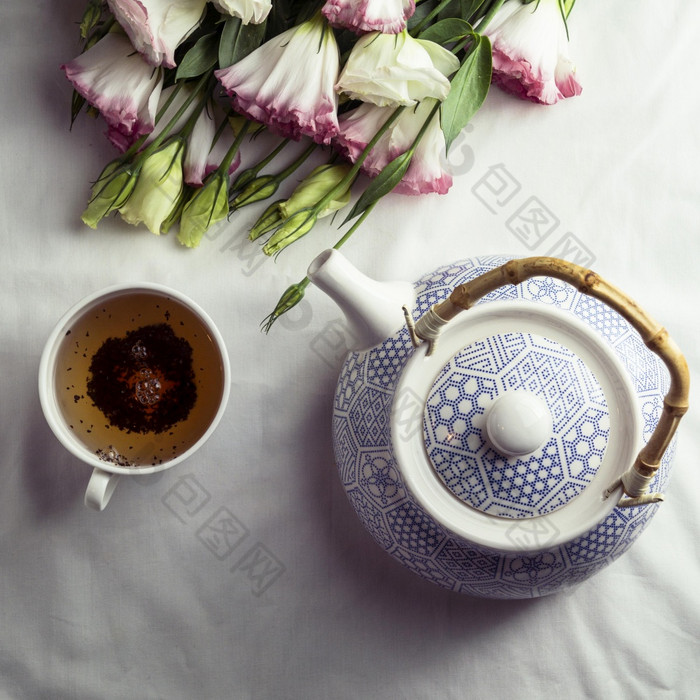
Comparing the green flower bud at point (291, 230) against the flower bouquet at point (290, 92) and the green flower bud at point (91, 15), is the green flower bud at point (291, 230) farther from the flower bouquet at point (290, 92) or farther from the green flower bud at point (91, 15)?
the green flower bud at point (91, 15)

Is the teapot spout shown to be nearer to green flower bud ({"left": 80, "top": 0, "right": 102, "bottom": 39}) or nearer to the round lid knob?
the round lid knob

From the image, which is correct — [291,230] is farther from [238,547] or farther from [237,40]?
[238,547]

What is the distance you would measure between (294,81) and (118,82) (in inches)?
5.9

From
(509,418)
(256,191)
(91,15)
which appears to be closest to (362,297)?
(509,418)

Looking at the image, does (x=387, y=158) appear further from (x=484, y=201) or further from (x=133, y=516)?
(x=133, y=516)

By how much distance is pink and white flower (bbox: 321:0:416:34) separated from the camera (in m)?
0.52

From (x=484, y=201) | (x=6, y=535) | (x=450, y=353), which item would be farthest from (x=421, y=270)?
(x=6, y=535)

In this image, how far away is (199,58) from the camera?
0.60 metres

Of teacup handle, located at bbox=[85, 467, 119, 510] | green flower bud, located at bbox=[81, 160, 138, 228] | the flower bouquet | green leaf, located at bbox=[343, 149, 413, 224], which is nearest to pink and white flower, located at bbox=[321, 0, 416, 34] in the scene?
the flower bouquet

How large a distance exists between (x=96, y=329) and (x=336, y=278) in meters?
0.27

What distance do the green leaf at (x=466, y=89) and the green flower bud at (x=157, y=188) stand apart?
0.77ft

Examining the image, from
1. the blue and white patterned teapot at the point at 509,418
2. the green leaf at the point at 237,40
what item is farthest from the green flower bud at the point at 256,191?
the blue and white patterned teapot at the point at 509,418

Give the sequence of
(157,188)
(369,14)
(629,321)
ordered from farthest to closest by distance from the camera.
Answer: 1. (157,188)
2. (369,14)
3. (629,321)

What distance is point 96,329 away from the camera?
630 millimetres
